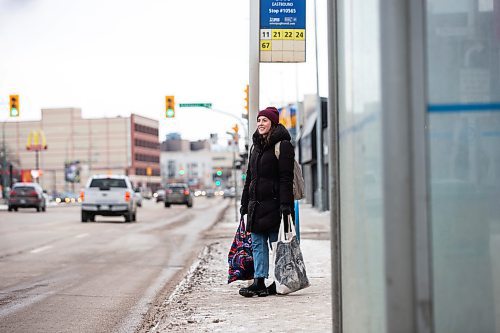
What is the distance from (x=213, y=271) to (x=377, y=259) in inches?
337

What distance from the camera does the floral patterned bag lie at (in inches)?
366

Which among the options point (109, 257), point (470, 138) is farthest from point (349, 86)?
point (109, 257)

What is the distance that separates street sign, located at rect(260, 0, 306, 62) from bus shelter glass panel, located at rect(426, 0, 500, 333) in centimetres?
703

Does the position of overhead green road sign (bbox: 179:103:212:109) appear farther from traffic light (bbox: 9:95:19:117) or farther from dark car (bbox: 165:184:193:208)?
dark car (bbox: 165:184:193:208)

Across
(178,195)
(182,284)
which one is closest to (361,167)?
(182,284)

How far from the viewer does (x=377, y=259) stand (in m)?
4.04

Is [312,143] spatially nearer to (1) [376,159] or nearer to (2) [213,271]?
(2) [213,271]

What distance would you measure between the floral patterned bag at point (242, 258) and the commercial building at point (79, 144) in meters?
166

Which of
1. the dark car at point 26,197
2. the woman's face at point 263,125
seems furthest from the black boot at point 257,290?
the dark car at point 26,197

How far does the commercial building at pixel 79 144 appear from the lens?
17738 cm

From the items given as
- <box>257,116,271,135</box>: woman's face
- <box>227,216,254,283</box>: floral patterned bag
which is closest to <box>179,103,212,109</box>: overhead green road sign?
<box>227,216,254,283</box>: floral patterned bag

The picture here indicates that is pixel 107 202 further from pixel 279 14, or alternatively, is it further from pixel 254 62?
pixel 279 14

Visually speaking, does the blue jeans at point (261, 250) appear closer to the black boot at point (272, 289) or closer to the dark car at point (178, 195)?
the black boot at point (272, 289)

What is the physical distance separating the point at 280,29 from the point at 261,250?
3.40 metres
